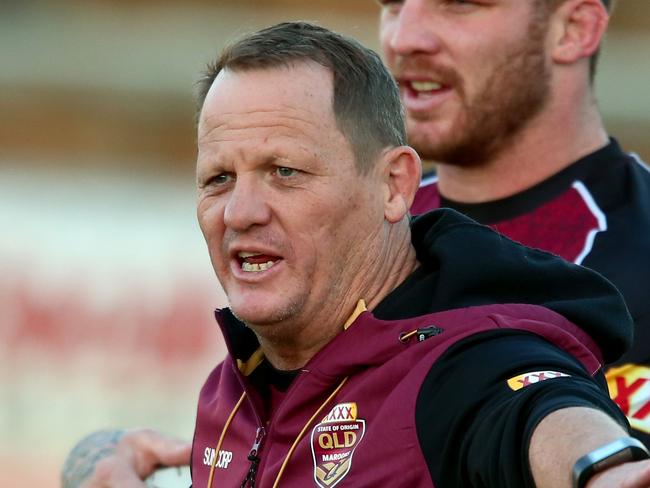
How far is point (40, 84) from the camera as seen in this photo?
12211 mm

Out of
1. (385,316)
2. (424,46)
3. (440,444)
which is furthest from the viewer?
(424,46)

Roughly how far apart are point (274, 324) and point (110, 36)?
33.4ft

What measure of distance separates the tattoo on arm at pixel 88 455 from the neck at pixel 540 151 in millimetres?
1222

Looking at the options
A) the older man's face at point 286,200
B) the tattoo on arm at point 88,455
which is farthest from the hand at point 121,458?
the older man's face at point 286,200

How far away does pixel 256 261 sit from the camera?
2.60m

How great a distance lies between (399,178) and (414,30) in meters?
1.39

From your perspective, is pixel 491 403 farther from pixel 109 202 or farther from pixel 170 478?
pixel 109 202

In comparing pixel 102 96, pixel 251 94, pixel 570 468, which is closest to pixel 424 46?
pixel 251 94

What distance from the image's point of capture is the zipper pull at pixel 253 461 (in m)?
2.60

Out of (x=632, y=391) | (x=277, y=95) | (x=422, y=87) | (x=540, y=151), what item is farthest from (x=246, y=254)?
(x=540, y=151)

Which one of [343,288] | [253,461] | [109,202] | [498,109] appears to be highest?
[498,109]

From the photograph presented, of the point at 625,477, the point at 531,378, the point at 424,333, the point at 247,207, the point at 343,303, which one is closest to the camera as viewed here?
the point at 625,477

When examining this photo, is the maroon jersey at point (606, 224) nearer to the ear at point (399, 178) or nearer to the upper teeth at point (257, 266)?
the ear at point (399, 178)

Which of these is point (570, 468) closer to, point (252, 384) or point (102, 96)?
point (252, 384)
